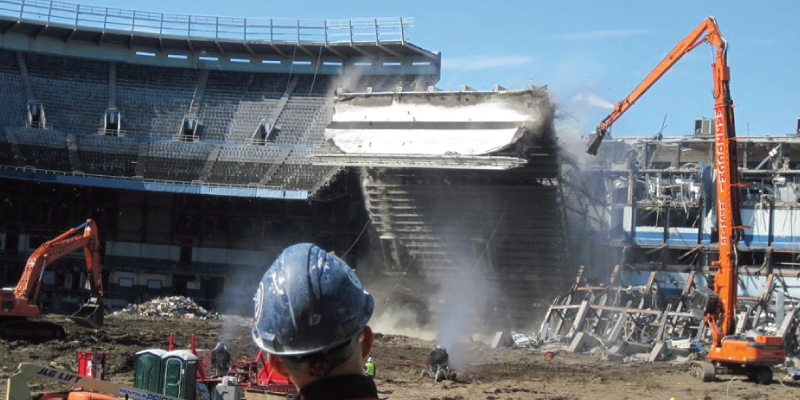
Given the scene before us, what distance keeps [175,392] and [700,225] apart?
30.6 m

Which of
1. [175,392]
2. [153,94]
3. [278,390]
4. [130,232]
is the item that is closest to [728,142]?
[278,390]

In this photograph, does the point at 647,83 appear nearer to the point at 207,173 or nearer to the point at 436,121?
the point at 436,121

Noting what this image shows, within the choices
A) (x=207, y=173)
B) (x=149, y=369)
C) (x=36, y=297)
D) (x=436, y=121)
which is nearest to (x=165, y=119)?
(x=207, y=173)

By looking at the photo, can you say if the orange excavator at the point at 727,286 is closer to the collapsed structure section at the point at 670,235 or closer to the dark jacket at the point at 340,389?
the collapsed structure section at the point at 670,235

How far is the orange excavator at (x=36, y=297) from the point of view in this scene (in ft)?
88.0

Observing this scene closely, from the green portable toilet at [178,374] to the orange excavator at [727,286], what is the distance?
49.3 feet

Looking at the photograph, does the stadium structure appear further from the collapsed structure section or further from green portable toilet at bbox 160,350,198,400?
green portable toilet at bbox 160,350,198,400

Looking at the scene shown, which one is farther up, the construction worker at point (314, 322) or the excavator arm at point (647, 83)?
the excavator arm at point (647, 83)

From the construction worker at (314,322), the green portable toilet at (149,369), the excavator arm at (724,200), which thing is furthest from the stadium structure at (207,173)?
the construction worker at (314,322)

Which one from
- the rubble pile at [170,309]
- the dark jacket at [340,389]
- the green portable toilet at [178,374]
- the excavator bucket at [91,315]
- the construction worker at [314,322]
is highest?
the construction worker at [314,322]

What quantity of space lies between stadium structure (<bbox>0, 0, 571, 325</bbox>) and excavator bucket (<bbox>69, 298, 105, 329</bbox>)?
9538mm

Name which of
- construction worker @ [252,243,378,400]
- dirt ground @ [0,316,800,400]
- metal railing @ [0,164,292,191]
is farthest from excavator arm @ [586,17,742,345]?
construction worker @ [252,243,378,400]

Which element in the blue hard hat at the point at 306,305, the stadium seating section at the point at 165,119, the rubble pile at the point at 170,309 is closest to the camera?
the blue hard hat at the point at 306,305

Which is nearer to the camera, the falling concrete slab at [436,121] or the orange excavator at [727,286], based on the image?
the orange excavator at [727,286]
